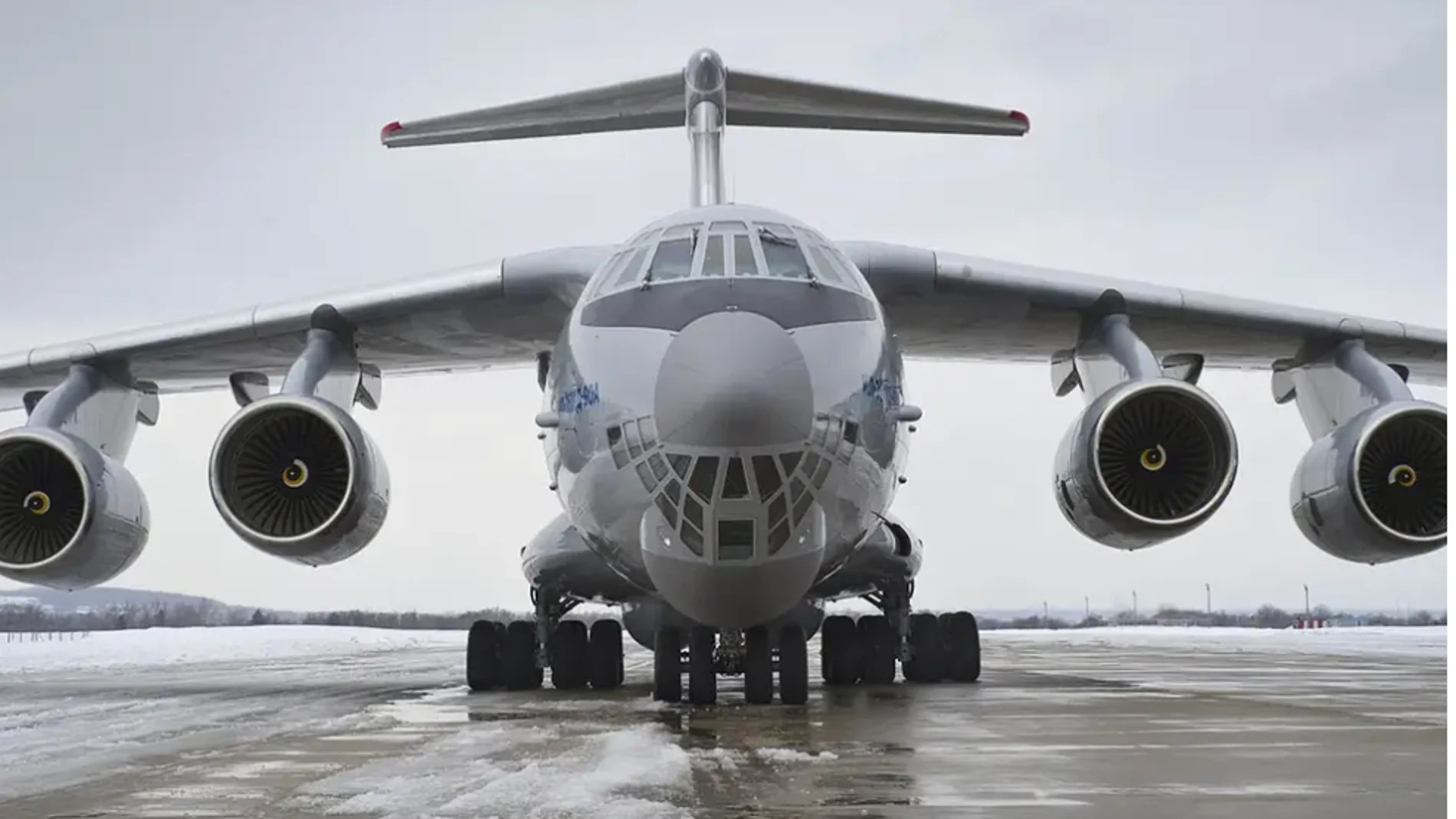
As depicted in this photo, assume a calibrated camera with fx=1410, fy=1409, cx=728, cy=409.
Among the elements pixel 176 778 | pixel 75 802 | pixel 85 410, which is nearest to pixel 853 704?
pixel 176 778

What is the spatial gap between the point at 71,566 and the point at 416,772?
18.3ft

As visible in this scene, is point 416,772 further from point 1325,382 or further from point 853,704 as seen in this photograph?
point 1325,382

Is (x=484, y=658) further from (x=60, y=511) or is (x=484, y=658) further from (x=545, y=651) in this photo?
(x=60, y=511)

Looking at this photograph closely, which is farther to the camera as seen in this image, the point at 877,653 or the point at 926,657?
the point at 926,657

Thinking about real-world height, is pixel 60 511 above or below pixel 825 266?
below

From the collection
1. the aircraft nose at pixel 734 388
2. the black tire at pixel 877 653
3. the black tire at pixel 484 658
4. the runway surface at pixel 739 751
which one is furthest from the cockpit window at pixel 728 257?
the black tire at pixel 877 653

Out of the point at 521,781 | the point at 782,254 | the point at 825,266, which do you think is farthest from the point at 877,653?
the point at 521,781

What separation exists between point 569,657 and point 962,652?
320 cm

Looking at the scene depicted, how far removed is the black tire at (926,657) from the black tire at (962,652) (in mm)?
51

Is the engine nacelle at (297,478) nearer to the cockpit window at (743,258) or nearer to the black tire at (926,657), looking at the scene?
the cockpit window at (743,258)

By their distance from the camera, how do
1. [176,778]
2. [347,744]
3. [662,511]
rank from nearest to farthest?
1. [176,778]
2. [347,744]
3. [662,511]

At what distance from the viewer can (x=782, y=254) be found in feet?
25.1

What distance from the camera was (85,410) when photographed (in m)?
10.2

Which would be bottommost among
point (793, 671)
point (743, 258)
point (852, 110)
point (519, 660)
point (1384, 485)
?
point (793, 671)
